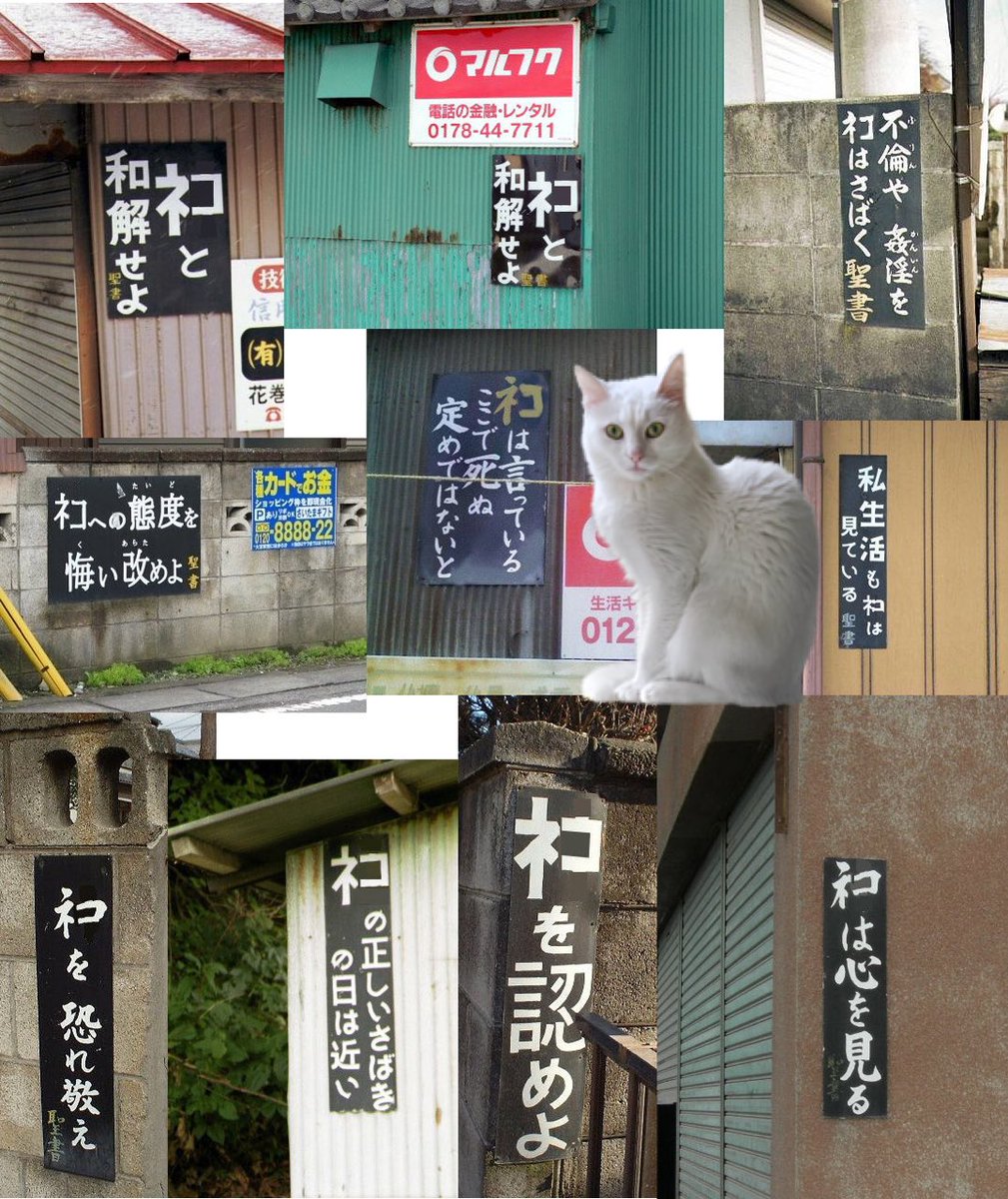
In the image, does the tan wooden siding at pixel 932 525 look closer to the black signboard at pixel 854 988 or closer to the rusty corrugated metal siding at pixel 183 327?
the black signboard at pixel 854 988

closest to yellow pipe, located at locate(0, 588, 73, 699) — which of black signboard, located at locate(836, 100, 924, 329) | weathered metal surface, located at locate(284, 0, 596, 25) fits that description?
weathered metal surface, located at locate(284, 0, 596, 25)

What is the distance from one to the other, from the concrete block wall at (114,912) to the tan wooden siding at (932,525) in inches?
132

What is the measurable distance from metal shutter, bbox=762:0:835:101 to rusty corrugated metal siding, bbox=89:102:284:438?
1958 millimetres

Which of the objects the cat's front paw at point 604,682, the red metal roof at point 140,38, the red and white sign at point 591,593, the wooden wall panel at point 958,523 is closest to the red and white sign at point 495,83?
the red metal roof at point 140,38

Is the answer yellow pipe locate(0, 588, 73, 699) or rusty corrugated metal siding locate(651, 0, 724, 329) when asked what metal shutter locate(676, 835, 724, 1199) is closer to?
rusty corrugated metal siding locate(651, 0, 724, 329)

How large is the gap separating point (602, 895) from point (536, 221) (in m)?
2.92

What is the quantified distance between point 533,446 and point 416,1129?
349 centimetres

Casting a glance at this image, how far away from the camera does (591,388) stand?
4.07 m

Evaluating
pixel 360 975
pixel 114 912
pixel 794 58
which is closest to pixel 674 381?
pixel 794 58

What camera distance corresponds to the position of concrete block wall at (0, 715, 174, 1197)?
20.8 feet

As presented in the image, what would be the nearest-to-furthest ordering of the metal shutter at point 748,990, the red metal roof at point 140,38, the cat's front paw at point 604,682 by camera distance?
the cat's front paw at point 604,682
the red metal roof at point 140,38
the metal shutter at point 748,990

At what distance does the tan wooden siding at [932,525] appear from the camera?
4.96 meters

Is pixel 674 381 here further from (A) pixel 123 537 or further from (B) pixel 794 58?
(A) pixel 123 537

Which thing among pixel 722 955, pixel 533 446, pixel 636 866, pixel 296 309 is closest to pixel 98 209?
pixel 296 309
